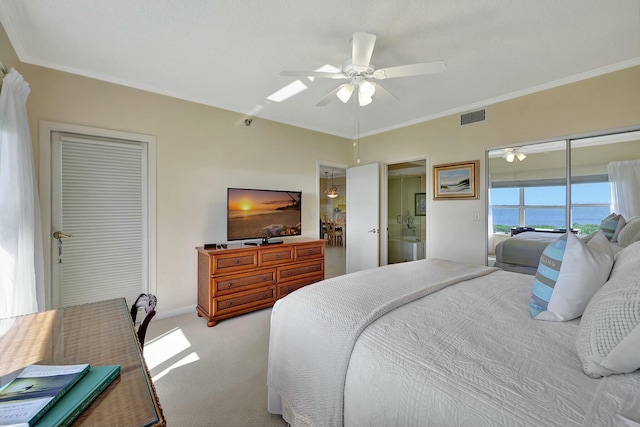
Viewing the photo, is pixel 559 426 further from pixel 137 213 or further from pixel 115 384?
pixel 137 213

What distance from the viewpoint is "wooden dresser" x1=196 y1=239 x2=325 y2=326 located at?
295 centimetres

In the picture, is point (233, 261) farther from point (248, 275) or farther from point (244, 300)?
point (244, 300)

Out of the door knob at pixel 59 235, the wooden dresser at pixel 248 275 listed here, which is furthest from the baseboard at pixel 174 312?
the door knob at pixel 59 235

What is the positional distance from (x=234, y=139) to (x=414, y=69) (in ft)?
8.22

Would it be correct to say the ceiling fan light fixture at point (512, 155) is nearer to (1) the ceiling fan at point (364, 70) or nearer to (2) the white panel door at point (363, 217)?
(2) the white panel door at point (363, 217)

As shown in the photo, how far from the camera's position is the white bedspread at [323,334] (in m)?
1.17

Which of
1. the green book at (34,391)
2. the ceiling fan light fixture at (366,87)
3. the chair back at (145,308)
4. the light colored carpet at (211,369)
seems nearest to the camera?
the green book at (34,391)

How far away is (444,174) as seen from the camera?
382 centimetres

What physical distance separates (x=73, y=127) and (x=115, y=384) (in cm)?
290

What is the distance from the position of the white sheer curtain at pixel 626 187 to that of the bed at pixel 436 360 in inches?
69.0

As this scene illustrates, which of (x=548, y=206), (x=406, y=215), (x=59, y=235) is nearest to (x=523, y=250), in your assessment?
(x=548, y=206)

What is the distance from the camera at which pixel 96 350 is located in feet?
3.32

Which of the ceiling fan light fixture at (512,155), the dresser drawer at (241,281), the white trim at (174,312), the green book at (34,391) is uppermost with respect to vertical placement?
the ceiling fan light fixture at (512,155)

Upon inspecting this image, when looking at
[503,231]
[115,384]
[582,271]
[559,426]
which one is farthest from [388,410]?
[503,231]
